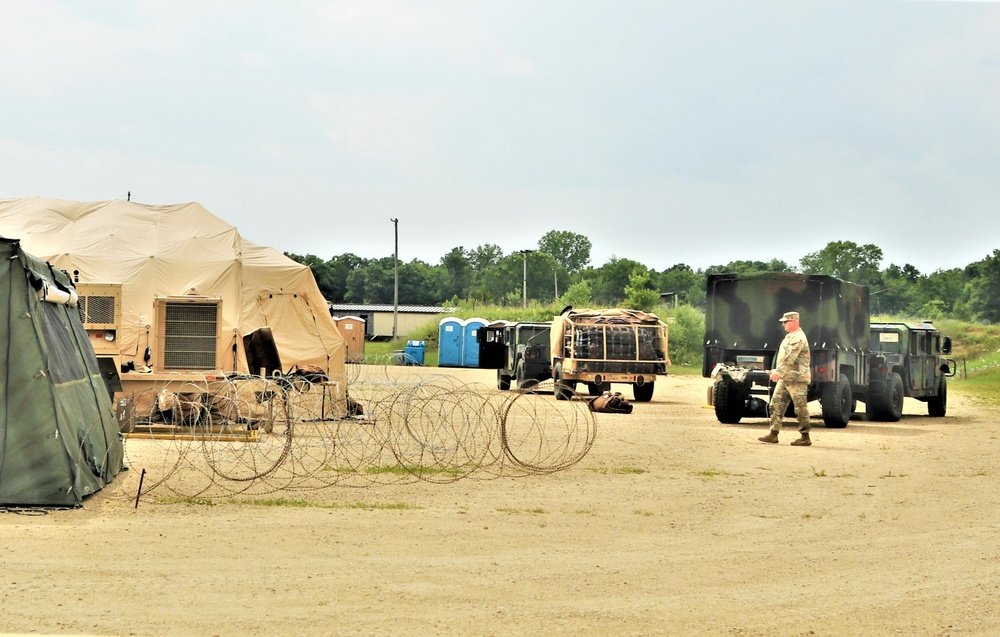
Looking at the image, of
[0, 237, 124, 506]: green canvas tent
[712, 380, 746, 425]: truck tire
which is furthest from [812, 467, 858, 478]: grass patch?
[0, 237, 124, 506]: green canvas tent

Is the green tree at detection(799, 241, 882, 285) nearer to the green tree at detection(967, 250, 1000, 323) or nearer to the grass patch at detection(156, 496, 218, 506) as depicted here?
the green tree at detection(967, 250, 1000, 323)

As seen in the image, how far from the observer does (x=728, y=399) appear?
73.3 ft

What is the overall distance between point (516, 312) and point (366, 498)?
2259 inches

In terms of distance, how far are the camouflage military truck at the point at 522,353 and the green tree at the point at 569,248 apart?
9399cm

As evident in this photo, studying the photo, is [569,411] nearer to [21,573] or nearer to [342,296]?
[21,573]

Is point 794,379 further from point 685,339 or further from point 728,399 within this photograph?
point 685,339

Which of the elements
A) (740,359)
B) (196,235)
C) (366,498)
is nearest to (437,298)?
(196,235)

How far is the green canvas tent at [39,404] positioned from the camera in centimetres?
1052

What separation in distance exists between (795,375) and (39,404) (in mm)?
11614

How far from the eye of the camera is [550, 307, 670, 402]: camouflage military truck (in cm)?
2836

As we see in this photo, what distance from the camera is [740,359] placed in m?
22.0

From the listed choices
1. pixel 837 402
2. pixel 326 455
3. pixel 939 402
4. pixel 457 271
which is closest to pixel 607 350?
pixel 939 402

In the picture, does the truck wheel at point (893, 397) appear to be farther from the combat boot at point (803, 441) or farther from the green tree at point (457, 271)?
the green tree at point (457, 271)

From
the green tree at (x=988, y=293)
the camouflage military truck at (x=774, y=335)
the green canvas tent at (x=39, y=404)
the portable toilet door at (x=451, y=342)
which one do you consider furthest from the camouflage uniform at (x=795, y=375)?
the green tree at (x=988, y=293)
